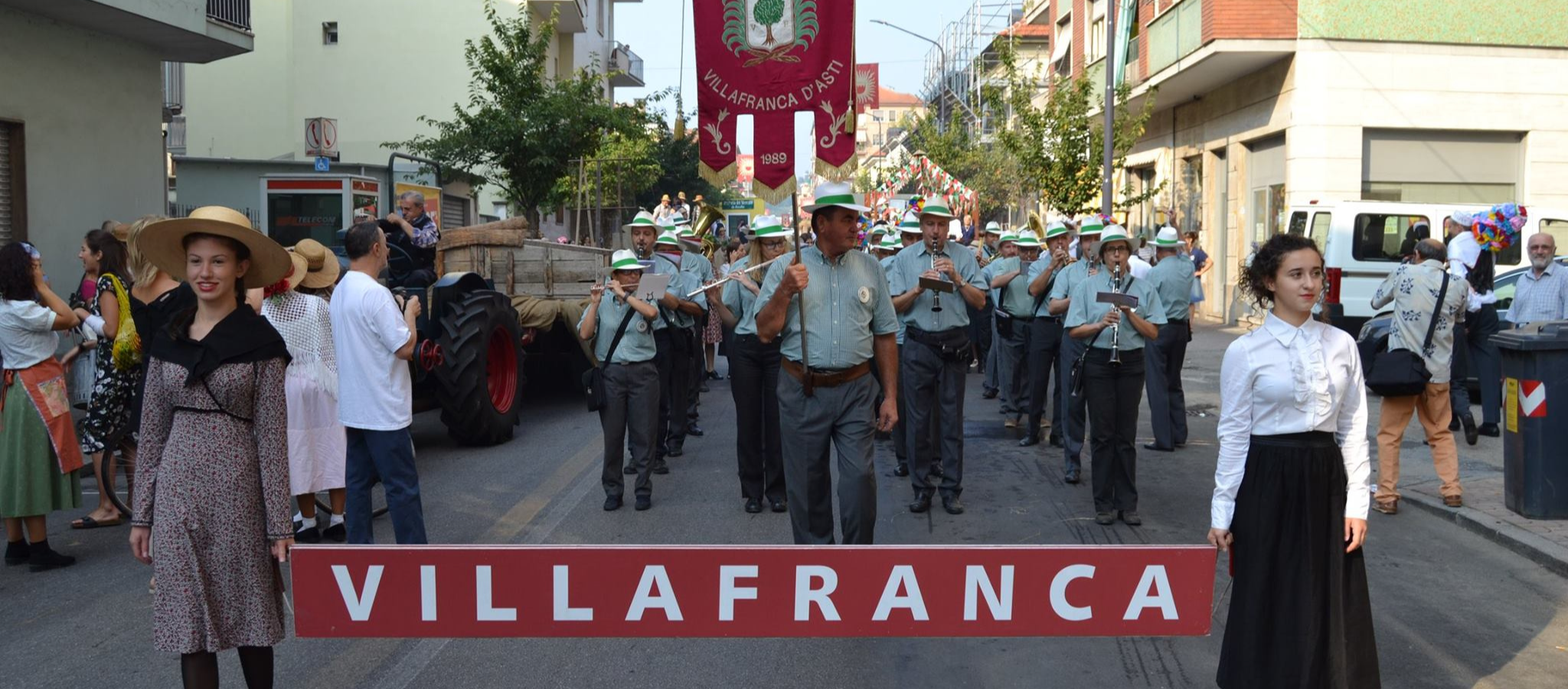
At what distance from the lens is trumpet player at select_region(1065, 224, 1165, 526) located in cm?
790

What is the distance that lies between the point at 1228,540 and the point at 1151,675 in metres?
1.16

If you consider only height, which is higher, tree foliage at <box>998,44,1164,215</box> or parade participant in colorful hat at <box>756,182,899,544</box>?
tree foliage at <box>998,44,1164,215</box>

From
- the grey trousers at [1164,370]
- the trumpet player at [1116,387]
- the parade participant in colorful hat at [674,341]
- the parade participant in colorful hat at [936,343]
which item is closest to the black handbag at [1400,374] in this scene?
the trumpet player at [1116,387]

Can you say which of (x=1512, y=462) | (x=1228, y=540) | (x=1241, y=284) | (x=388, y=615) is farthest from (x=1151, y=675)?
(x=1512, y=462)

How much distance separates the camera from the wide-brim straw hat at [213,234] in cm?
396

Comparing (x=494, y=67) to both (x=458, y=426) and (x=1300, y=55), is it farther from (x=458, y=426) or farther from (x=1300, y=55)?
(x=458, y=426)

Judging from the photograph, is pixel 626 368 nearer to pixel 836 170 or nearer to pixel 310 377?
pixel 310 377

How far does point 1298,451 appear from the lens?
411 centimetres

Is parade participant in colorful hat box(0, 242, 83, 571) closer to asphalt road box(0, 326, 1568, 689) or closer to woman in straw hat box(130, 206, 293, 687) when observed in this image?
asphalt road box(0, 326, 1568, 689)

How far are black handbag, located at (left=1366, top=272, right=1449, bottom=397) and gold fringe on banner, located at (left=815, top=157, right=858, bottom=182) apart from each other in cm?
383

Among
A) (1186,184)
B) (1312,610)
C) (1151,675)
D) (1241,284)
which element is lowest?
(1151,675)

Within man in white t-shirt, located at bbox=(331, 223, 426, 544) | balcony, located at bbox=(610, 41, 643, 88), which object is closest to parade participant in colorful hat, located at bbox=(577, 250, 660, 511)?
man in white t-shirt, located at bbox=(331, 223, 426, 544)

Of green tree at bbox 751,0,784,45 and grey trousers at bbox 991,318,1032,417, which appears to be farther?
grey trousers at bbox 991,318,1032,417

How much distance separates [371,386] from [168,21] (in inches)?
440
